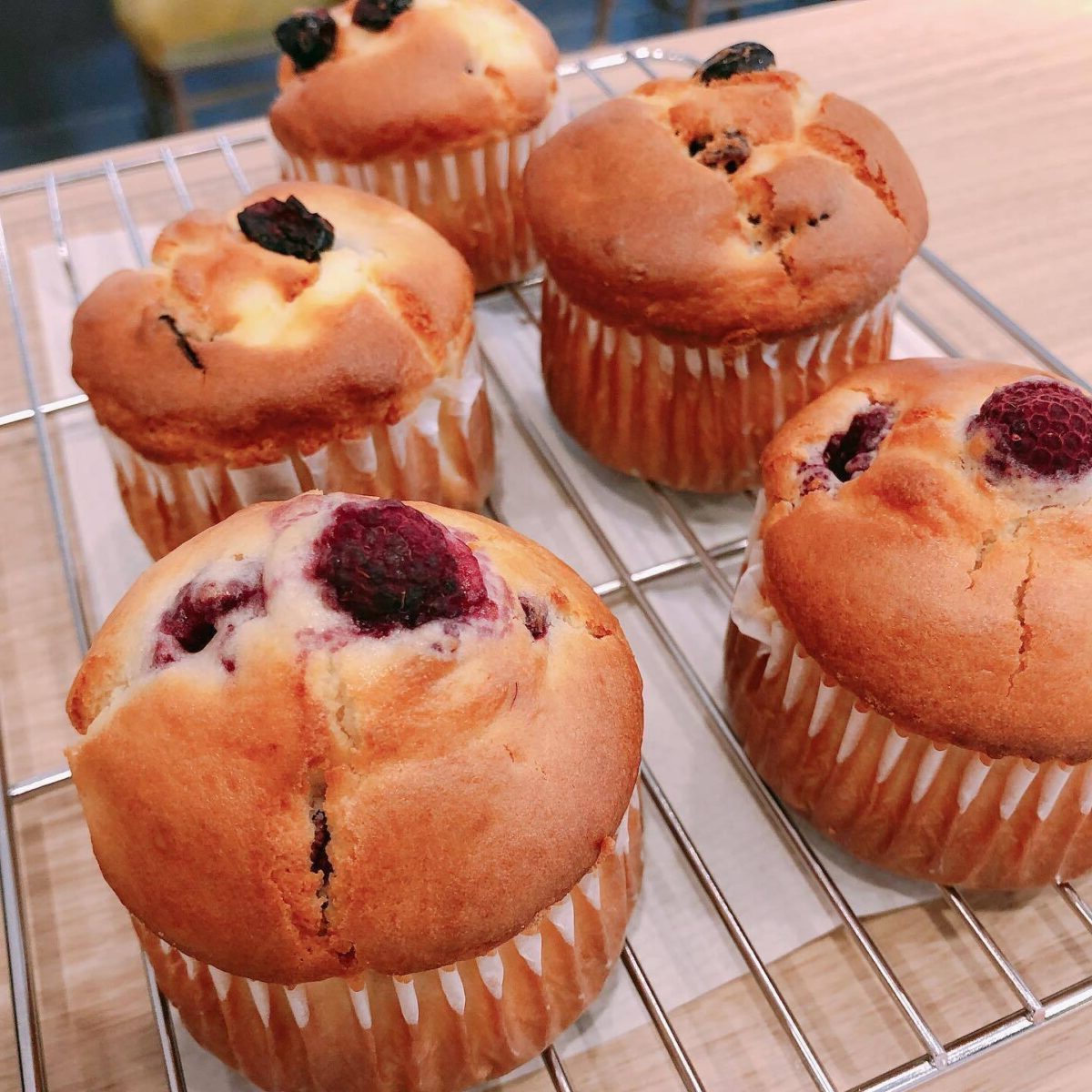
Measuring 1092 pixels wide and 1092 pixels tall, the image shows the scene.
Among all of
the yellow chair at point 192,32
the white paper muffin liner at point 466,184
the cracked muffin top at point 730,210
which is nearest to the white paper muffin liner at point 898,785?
the cracked muffin top at point 730,210

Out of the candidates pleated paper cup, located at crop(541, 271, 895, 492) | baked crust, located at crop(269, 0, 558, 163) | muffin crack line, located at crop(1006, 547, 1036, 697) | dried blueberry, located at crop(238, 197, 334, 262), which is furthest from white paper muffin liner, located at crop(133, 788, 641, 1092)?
baked crust, located at crop(269, 0, 558, 163)

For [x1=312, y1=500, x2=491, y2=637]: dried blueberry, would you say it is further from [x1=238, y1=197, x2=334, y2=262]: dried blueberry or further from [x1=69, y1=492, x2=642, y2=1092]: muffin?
[x1=238, y1=197, x2=334, y2=262]: dried blueberry

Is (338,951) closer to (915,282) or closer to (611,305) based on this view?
(611,305)

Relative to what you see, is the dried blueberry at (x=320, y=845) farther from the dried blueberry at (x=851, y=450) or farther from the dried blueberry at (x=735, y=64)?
the dried blueberry at (x=735, y=64)

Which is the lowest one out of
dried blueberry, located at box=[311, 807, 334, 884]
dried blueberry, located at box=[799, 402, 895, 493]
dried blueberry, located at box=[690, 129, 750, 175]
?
dried blueberry, located at box=[311, 807, 334, 884]

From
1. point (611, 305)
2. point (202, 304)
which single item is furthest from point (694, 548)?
point (202, 304)

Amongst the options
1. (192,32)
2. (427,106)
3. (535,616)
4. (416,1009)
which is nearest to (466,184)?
(427,106)
